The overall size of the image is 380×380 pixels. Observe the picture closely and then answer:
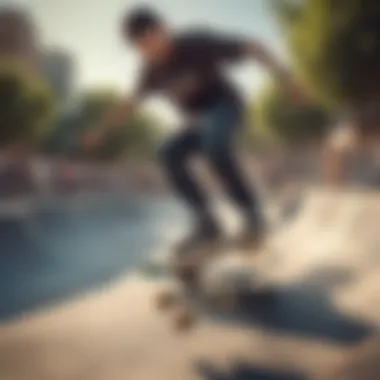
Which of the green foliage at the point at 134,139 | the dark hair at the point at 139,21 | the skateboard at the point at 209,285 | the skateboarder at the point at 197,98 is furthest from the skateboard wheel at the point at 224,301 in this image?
the dark hair at the point at 139,21

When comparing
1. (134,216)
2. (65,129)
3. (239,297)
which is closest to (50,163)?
(65,129)

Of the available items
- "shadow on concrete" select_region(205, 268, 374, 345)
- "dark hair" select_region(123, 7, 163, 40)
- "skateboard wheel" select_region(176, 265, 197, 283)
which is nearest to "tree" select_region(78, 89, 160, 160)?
"dark hair" select_region(123, 7, 163, 40)

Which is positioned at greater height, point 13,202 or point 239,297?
point 13,202

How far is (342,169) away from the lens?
1.21 m

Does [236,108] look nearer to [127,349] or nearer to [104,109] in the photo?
[104,109]

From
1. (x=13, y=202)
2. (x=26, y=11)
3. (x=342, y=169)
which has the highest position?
(x=26, y=11)

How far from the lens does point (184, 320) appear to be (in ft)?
3.92

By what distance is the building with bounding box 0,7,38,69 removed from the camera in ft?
4.05

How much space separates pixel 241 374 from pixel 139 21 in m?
0.67

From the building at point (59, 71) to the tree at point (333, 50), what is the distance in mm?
404

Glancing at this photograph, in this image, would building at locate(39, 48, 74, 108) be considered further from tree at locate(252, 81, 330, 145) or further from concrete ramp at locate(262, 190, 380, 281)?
concrete ramp at locate(262, 190, 380, 281)

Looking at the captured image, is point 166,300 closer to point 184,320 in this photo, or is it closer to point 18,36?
point 184,320

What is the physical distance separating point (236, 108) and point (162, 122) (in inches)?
5.5

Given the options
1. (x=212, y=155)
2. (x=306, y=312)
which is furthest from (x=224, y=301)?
(x=212, y=155)
